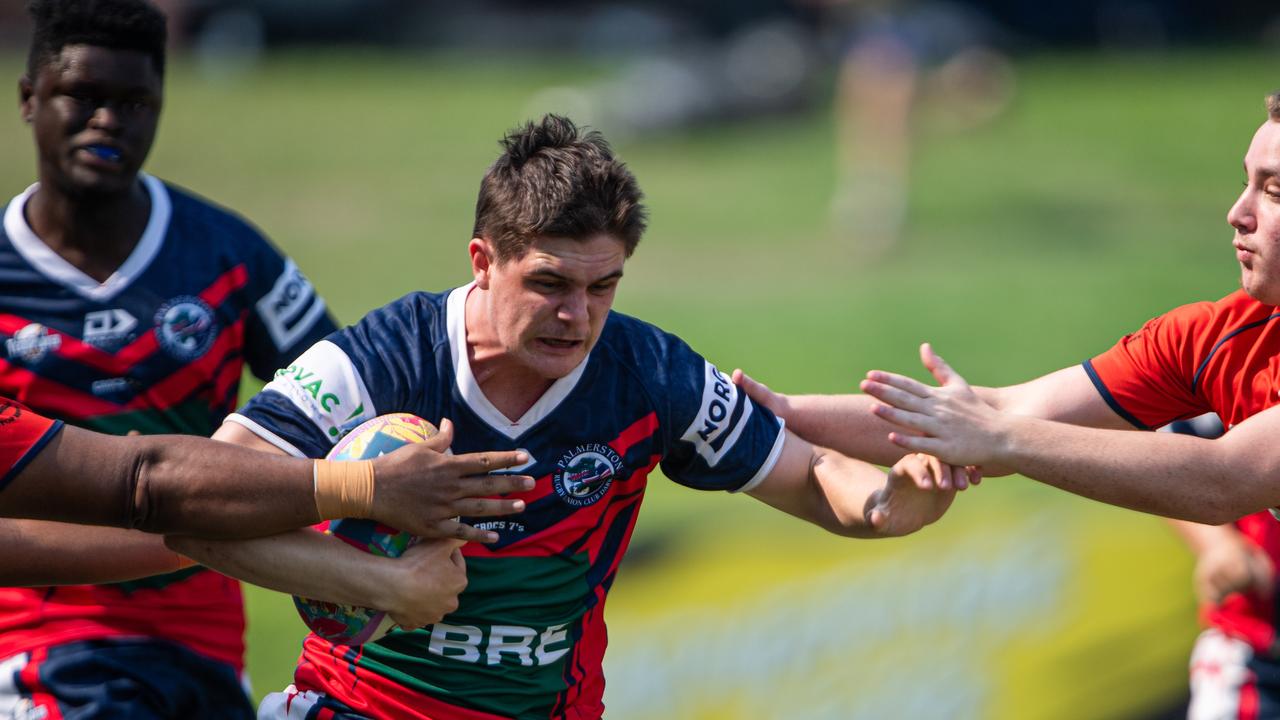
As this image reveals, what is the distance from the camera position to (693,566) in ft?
26.3

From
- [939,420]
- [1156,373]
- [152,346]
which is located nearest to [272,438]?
[152,346]

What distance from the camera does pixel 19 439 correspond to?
3.79m

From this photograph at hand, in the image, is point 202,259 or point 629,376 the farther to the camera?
point 202,259

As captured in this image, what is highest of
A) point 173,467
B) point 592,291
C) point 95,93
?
point 95,93

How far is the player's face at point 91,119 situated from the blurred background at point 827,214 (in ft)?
12.6

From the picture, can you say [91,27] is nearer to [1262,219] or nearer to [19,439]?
[19,439]

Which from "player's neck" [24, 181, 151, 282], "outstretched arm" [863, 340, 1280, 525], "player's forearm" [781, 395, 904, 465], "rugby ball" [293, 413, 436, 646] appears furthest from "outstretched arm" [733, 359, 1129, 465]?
"player's neck" [24, 181, 151, 282]

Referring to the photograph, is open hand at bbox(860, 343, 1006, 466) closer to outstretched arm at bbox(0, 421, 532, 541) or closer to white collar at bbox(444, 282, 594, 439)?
white collar at bbox(444, 282, 594, 439)

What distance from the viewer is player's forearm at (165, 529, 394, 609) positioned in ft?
12.5

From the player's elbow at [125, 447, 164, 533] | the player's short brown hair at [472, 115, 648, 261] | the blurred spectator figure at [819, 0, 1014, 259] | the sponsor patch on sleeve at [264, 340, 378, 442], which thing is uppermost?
the blurred spectator figure at [819, 0, 1014, 259]

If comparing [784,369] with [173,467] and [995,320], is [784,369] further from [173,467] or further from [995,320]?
[173,467]

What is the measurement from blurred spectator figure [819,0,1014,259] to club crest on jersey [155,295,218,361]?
17046 millimetres

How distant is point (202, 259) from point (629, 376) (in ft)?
5.42

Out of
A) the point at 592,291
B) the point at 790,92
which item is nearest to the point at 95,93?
the point at 592,291
